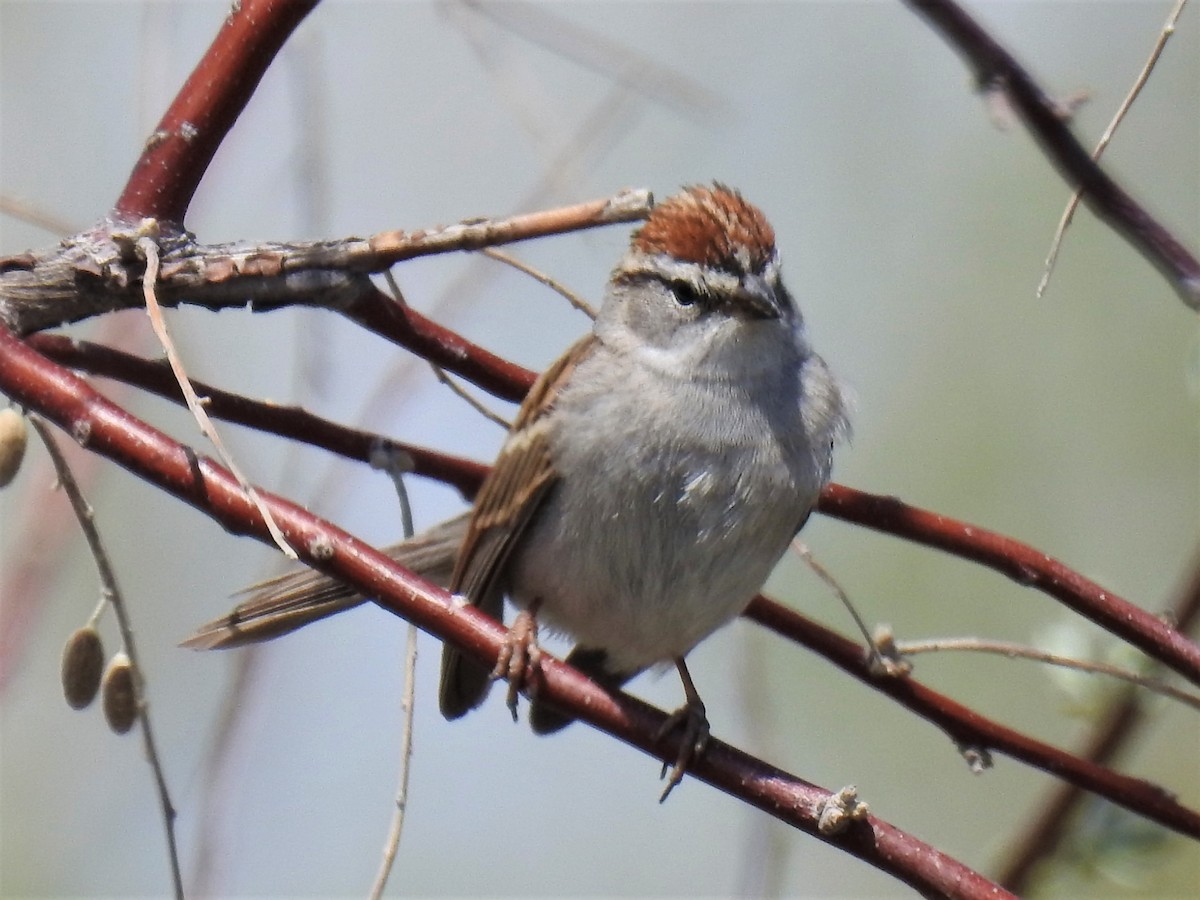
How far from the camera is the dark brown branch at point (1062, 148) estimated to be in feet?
8.11

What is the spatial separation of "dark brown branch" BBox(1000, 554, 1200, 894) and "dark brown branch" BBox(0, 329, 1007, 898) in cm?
67

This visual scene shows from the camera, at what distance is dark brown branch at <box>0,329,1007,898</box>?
6.49 ft

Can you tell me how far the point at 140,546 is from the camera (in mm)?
6191

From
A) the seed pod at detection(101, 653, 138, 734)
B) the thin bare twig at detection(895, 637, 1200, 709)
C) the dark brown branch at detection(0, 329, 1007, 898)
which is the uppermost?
the thin bare twig at detection(895, 637, 1200, 709)

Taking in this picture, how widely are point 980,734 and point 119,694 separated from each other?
4.97ft

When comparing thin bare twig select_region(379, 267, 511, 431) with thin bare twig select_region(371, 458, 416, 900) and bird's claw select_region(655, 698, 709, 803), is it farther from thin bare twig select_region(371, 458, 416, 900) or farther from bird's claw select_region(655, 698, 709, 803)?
bird's claw select_region(655, 698, 709, 803)

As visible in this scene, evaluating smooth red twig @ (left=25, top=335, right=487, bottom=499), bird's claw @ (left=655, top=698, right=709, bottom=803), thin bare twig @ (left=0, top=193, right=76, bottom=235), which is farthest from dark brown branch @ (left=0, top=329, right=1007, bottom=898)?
thin bare twig @ (left=0, top=193, right=76, bottom=235)

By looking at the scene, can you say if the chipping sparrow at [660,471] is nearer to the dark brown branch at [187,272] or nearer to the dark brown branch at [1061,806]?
the dark brown branch at [1061,806]

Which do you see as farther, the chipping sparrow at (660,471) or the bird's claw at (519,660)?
the chipping sparrow at (660,471)

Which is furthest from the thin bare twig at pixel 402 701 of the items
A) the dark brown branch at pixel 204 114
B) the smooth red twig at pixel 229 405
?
the dark brown branch at pixel 204 114

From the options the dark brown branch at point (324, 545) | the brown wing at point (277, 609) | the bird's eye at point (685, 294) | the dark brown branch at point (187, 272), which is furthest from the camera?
the bird's eye at point (685, 294)

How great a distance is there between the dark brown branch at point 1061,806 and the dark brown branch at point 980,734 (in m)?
0.15

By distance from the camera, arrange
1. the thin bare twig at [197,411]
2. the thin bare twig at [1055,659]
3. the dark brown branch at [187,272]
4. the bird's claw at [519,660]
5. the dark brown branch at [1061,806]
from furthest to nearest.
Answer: the dark brown branch at [1061,806], the thin bare twig at [1055,659], the bird's claw at [519,660], the dark brown branch at [187,272], the thin bare twig at [197,411]

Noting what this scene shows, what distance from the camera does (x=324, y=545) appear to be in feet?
6.57
